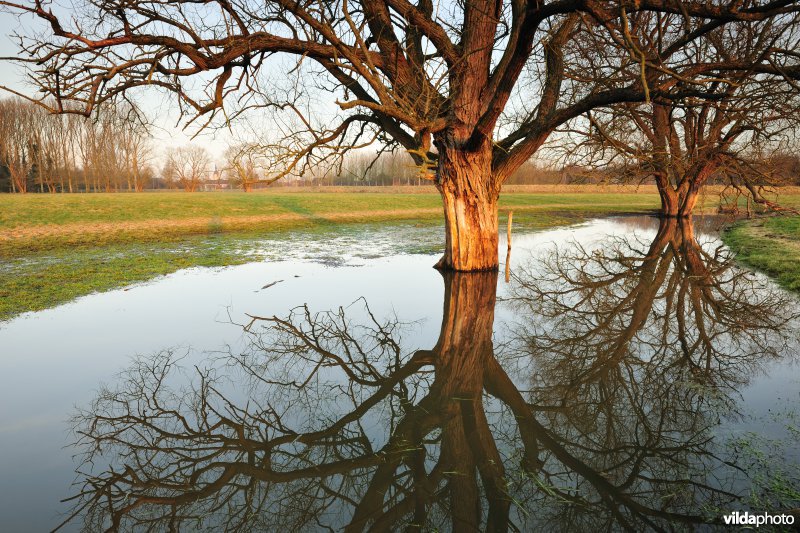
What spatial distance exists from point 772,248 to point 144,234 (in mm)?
22983

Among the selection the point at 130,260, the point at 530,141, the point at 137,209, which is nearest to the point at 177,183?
the point at 137,209

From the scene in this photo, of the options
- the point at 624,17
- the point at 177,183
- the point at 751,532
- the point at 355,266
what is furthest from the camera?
the point at 177,183

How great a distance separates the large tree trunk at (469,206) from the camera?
10.4 meters

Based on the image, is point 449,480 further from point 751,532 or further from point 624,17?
point 624,17

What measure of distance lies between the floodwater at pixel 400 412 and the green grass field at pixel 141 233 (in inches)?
94.4

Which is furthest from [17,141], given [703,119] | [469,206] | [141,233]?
[703,119]

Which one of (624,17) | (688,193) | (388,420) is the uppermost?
(624,17)

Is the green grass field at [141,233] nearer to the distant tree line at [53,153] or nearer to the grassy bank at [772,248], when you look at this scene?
the grassy bank at [772,248]

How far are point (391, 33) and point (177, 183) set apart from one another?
82484 millimetres

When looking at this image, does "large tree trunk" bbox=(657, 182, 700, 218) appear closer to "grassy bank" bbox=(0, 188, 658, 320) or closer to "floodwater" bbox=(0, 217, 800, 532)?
"grassy bank" bbox=(0, 188, 658, 320)

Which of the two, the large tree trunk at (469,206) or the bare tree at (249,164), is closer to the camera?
the bare tree at (249,164)

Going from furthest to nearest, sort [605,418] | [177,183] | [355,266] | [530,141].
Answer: [177,183]
[355,266]
[530,141]
[605,418]

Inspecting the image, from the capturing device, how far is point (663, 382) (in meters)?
4.81
